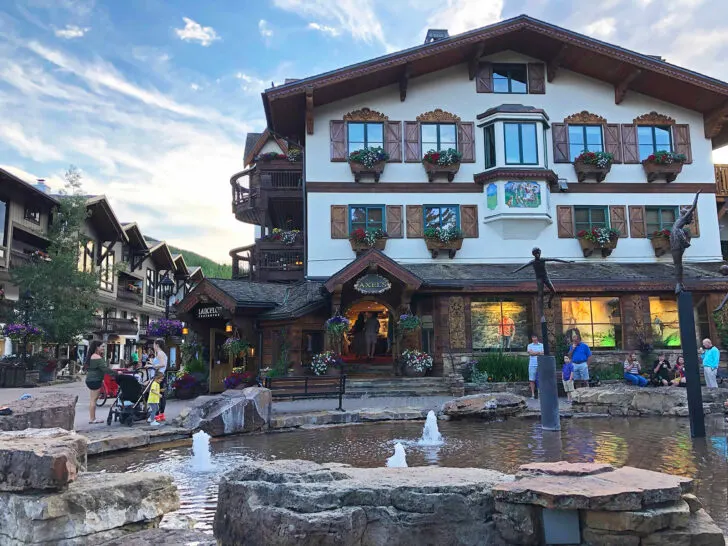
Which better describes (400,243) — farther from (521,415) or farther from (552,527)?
(552,527)

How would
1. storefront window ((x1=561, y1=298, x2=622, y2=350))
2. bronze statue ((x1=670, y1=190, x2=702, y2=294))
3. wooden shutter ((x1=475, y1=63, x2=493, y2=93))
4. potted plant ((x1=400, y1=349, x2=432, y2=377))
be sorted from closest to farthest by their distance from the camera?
bronze statue ((x1=670, y1=190, x2=702, y2=294)) → potted plant ((x1=400, y1=349, x2=432, y2=377)) → storefront window ((x1=561, y1=298, x2=622, y2=350)) → wooden shutter ((x1=475, y1=63, x2=493, y2=93))

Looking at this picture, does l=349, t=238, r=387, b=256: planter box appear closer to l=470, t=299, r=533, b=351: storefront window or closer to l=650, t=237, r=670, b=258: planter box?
l=470, t=299, r=533, b=351: storefront window

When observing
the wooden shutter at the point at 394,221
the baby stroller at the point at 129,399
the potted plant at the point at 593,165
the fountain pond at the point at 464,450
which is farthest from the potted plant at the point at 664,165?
the baby stroller at the point at 129,399

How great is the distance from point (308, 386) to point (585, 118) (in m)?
17.8

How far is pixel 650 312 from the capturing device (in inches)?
886

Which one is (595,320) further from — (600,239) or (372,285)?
(372,285)

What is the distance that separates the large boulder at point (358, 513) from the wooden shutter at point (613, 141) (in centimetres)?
2331

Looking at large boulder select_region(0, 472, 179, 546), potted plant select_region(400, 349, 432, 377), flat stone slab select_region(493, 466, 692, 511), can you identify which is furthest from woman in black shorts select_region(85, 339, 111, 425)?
potted plant select_region(400, 349, 432, 377)

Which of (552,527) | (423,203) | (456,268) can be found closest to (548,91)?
(423,203)

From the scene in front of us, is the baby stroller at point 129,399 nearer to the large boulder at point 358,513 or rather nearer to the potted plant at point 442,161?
the large boulder at point 358,513

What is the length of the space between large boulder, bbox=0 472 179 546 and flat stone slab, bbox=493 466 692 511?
328 centimetres

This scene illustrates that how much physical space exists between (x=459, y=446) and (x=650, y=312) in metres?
16.2

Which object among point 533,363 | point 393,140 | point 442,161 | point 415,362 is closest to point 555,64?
point 442,161

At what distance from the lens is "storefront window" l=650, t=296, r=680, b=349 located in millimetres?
22562
